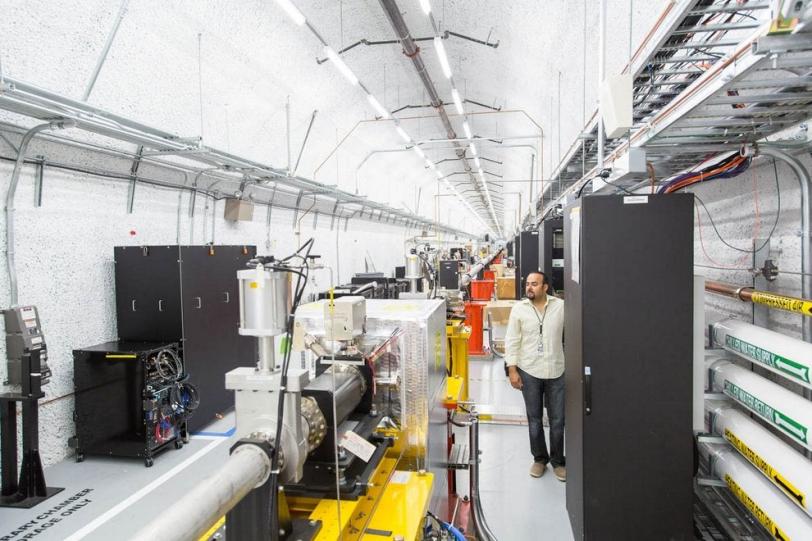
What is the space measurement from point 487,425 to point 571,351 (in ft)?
6.49

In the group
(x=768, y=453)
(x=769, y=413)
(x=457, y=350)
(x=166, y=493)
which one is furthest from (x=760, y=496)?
(x=166, y=493)

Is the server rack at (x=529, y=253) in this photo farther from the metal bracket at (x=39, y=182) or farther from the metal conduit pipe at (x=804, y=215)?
the metal bracket at (x=39, y=182)

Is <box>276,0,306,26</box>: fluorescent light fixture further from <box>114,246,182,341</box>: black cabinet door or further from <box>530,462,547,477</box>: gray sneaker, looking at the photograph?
<box>530,462,547,477</box>: gray sneaker

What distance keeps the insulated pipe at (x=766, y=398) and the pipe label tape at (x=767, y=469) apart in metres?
0.15

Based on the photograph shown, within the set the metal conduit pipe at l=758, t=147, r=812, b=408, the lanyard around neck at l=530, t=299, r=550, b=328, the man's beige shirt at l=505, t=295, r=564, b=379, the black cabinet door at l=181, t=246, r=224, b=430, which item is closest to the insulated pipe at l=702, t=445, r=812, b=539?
the metal conduit pipe at l=758, t=147, r=812, b=408

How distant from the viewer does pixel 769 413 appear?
1.89m

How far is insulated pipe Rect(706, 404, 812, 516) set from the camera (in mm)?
1640

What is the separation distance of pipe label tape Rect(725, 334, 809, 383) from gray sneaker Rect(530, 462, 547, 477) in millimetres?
1557

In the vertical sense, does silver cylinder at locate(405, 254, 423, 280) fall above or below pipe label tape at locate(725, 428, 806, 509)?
above

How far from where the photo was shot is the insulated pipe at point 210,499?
713mm

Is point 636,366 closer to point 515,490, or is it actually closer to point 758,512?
point 758,512

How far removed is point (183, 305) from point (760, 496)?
13.2ft

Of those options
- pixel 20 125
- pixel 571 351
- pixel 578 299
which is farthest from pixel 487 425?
pixel 20 125

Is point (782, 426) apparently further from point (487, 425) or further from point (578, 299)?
point (487, 425)
